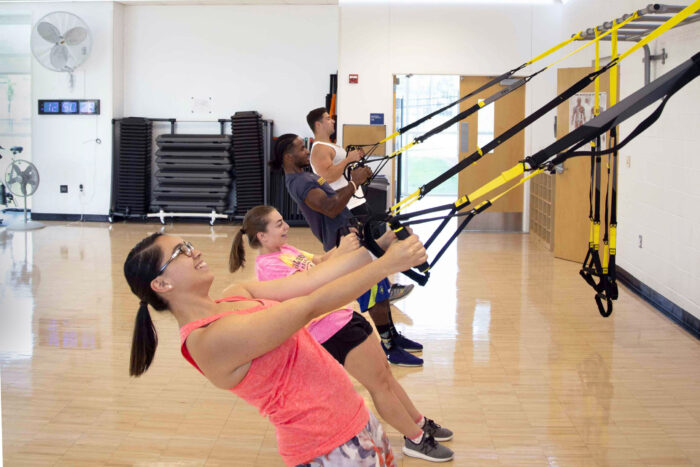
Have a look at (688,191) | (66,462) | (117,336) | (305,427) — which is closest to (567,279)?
(688,191)

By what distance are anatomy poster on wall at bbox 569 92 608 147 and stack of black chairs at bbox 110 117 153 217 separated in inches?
261

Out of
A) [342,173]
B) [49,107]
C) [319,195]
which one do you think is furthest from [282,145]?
[49,107]

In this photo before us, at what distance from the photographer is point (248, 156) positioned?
11805 mm

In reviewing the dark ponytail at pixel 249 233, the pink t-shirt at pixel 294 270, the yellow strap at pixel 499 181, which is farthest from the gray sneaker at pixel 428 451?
the yellow strap at pixel 499 181

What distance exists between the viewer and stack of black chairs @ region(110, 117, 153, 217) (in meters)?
12.0

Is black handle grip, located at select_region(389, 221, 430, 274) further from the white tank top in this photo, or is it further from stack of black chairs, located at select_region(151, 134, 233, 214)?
stack of black chairs, located at select_region(151, 134, 233, 214)

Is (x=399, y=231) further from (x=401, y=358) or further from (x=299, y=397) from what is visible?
(x=401, y=358)

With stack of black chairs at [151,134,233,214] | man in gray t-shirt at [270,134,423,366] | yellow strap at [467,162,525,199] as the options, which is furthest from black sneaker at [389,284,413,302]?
stack of black chairs at [151,134,233,214]

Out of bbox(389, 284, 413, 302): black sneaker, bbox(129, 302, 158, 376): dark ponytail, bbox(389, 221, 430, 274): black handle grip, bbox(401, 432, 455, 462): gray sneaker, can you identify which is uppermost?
bbox(389, 221, 430, 274): black handle grip

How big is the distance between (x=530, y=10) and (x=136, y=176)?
20.9ft

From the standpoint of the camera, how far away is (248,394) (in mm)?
2006

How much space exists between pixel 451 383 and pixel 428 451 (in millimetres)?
1116

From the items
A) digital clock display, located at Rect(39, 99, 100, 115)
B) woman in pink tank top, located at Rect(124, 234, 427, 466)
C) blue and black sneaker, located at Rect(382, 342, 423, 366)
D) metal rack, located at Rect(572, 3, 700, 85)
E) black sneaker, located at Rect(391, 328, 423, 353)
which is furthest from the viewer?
digital clock display, located at Rect(39, 99, 100, 115)

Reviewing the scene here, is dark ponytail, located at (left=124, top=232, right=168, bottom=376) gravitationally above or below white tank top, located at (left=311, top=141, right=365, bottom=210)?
below
